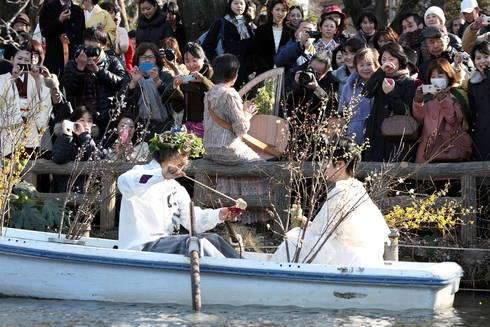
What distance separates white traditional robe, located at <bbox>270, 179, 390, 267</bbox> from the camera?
25.2 feet

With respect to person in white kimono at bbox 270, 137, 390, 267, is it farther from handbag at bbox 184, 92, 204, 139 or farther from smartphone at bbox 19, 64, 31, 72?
smartphone at bbox 19, 64, 31, 72

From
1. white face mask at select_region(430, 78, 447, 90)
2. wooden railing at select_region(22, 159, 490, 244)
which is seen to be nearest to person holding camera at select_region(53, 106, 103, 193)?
wooden railing at select_region(22, 159, 490, 244)

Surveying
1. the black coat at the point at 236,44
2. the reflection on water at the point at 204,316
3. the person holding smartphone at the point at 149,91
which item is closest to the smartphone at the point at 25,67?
the person holding smartphone at the point at 149,91

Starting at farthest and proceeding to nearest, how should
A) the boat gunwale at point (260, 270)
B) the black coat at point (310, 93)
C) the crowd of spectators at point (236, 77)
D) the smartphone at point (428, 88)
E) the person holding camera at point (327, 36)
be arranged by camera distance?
the person holding camera at point (327, 36), the black coat at point (310, 93), the crowd of spectators at point (236, 77), the smartphone at point (428, 88), the boat gunwale at point (260, 270)

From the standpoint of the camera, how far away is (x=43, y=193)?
34.0 feet

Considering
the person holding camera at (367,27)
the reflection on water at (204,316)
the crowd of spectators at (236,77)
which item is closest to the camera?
the reflection on water at (204,316)

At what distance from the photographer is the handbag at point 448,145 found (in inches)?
364

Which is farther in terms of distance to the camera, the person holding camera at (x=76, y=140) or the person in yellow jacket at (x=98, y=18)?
the person in yellow jacket at (x=98, y=18)

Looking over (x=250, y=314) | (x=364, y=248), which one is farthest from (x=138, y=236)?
(x=364, y=248)

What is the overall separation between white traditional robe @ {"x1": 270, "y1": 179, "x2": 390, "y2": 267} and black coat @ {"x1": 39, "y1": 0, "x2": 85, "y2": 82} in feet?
18.8

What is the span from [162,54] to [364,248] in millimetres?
4196

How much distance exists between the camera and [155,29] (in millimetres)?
12453

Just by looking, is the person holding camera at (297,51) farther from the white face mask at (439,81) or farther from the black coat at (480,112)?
the black coat at (480,112)

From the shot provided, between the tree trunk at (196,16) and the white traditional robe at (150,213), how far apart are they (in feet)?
19.0
